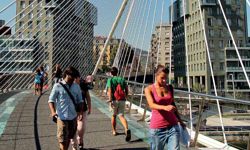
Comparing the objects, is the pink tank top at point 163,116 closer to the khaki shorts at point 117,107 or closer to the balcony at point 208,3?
the khaki shorts at point 117,107

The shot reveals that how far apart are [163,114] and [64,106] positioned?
150cm

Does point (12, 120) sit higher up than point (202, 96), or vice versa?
point (202, 96)

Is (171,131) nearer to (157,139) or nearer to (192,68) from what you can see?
(157,139)

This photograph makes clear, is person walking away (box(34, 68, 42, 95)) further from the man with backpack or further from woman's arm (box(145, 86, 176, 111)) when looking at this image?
woman's arm (box(145, 86, 176, 111))

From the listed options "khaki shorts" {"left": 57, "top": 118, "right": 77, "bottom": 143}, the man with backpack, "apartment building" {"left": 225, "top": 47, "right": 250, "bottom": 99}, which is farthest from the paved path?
"apartment building" {"left": 225, "top": 47, "right": 250, "bottom": 99}

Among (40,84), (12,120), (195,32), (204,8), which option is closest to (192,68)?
(195,32)

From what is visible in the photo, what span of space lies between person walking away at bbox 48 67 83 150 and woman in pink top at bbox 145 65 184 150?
1291mm

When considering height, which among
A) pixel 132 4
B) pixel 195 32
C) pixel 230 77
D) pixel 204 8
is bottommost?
pixel 230 77

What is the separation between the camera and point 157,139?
4117 mm

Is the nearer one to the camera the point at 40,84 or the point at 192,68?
the point at 40,84

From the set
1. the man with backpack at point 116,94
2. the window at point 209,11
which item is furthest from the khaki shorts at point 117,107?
the window at point 209,11

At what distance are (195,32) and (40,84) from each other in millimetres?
52956

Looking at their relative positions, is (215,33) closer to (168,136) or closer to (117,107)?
(117,107)

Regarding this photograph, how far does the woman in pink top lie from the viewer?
13.1 feet
